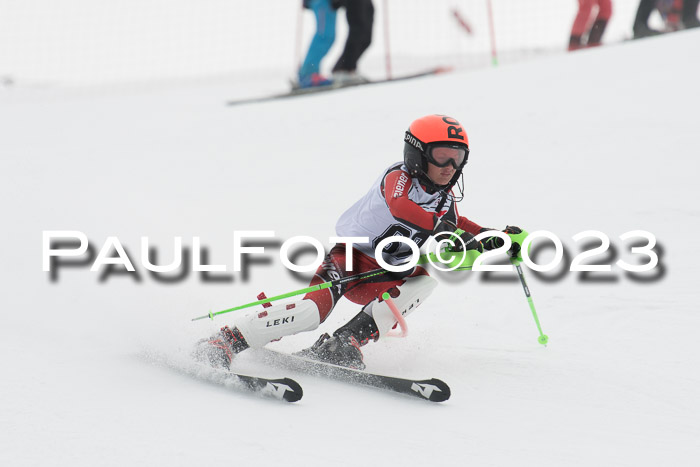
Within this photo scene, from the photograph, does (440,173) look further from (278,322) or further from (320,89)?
(320,89)

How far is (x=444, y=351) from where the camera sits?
4133 millimetres

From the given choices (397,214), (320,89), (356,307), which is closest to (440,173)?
(397,214)

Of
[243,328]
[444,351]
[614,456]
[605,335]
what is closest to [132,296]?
[243,328]

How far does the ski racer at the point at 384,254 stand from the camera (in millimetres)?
3629

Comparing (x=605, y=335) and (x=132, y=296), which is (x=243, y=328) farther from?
(x=605, y=335)

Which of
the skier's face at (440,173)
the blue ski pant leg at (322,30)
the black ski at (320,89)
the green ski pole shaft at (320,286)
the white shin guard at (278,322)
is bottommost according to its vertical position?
the white shin guard at (278,322)

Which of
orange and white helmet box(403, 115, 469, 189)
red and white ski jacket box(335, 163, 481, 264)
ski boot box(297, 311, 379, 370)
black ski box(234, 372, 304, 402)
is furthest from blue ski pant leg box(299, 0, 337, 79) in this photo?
black ski box(234, 372, 304, 402)

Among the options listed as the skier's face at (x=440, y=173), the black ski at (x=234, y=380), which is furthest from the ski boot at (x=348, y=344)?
the skier's face at (x=440, y=173)

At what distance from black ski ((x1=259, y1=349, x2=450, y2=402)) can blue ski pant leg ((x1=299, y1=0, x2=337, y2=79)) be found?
650cm

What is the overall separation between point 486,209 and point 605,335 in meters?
2.49

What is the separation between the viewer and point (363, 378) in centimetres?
353

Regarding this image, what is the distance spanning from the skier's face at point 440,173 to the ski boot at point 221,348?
1.24 metres

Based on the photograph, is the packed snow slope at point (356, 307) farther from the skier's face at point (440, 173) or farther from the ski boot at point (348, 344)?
the skier's face at point (440, 173)

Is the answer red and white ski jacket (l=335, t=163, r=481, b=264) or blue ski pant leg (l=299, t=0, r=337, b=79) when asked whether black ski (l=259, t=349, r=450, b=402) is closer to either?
red and white ski jacket (l=335, t=163, r=481, b=264)
